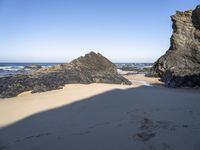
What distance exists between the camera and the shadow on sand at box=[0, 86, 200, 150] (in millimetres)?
4430

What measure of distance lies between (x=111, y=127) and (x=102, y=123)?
0.34m

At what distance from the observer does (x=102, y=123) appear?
5.56m

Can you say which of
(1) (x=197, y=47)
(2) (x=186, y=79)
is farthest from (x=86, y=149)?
(1) (x=197, y=47)

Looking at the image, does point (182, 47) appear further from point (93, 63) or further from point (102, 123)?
point (102, 123)

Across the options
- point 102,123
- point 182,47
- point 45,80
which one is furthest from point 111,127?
point 182,47

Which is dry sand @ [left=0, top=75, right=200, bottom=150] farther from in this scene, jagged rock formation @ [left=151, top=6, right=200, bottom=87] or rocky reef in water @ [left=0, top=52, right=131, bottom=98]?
jagged rock formation @ [left=151, top=6, right=200, bottom=87]

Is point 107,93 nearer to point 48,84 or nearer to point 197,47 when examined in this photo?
point 48,84

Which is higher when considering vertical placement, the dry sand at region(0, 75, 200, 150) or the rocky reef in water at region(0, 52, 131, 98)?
the rocky reef in water at region(0, 52, 131, 98)

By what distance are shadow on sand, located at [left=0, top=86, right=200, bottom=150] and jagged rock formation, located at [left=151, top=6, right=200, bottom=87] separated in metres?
9.49

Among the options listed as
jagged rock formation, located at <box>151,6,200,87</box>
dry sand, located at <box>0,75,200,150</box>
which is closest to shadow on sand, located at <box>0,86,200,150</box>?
dry sand, located at <box>0,75,200,150</box>

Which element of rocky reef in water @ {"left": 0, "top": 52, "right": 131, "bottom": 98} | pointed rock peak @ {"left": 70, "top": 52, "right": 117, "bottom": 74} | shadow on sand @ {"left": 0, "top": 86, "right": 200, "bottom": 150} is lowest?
shadow on sand @ {"left": 0, "top": 86, "right": 200, "bottom": 150}

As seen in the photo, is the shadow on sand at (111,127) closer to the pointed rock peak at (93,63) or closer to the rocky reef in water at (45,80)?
the rocky reef in water at (45,80)

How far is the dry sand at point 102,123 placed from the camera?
4469mm

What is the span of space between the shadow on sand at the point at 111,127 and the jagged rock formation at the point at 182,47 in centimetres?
949
